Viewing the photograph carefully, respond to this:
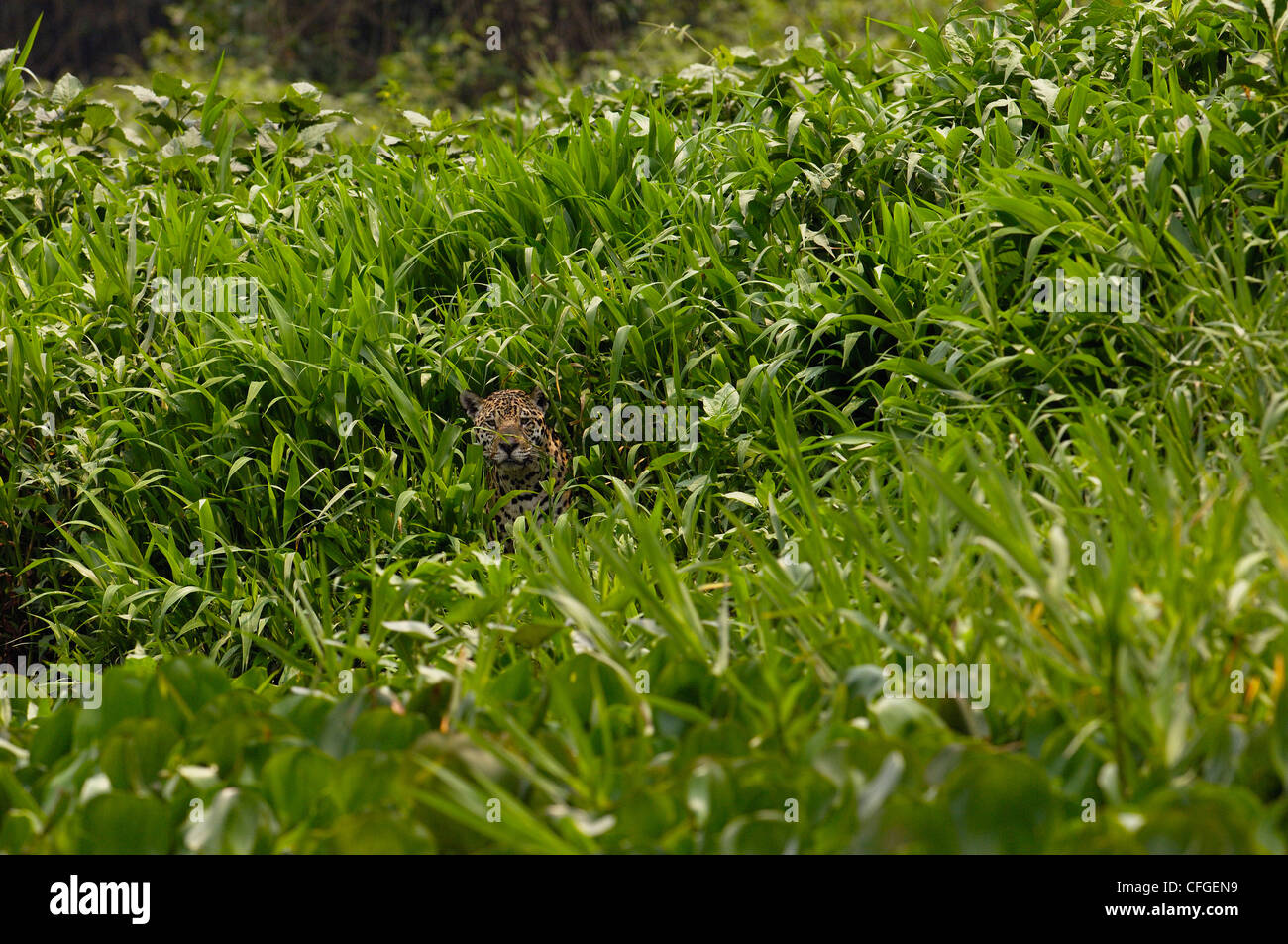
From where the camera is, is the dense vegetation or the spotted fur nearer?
the dense vegetation

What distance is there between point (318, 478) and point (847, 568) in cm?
229

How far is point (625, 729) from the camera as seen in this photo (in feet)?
8.34

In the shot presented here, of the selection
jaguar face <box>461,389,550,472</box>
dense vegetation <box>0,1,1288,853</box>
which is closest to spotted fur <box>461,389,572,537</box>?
jaguar face <box>461,389,550,472</box>

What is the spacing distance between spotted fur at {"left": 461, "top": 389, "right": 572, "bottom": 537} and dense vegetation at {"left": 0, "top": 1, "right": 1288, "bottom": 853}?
0.16 m

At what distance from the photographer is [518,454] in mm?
4266

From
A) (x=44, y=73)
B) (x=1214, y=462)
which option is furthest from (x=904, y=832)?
(x=44, y=73)

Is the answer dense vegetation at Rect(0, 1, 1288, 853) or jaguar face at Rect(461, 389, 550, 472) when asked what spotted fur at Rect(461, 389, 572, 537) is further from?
dense vegetation at Rect(0, 1, 1288, 853)

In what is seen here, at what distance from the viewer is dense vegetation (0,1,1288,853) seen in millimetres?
2213

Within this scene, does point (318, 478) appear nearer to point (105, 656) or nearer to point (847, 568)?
point (105, 656)

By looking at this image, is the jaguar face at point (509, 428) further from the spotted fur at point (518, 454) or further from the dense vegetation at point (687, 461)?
the dense vegetation at point (687, 461)

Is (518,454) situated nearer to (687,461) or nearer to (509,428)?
(509,428)

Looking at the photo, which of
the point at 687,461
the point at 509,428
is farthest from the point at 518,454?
the point at 687,461

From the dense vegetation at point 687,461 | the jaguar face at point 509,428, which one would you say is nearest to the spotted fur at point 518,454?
the jaguar face at point 509,428

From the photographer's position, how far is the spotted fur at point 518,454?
4.28m
